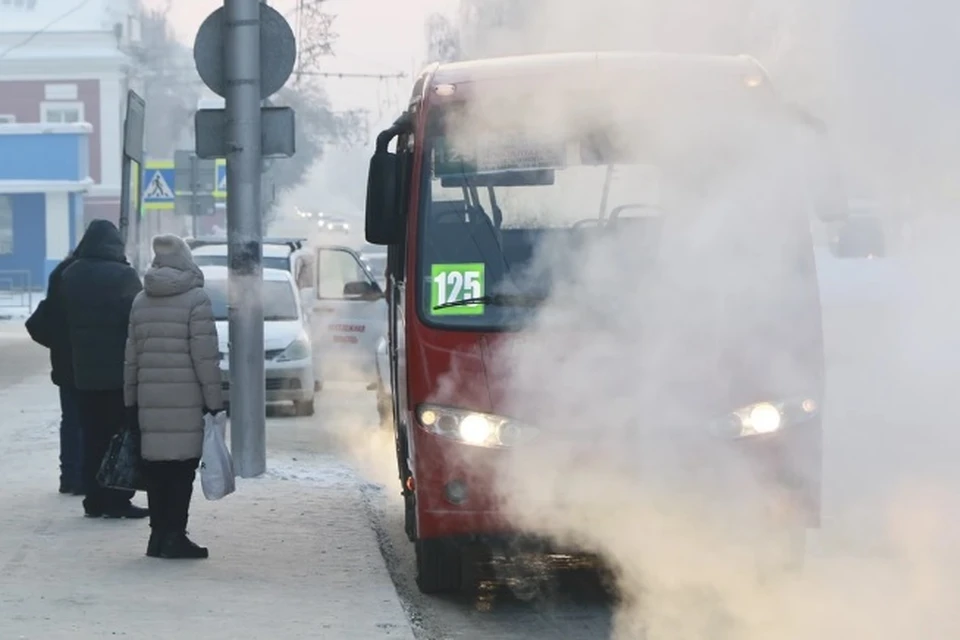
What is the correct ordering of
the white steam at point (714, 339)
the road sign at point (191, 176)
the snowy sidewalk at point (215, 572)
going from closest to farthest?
1. the snowy sidewalk at point (215, 572)
2. the white steam at point (714, 339)
3. the road sign at point (191, 176)

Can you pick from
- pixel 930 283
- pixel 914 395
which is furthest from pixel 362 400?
pixel 930 283

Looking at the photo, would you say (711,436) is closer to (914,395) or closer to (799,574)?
(799,574)

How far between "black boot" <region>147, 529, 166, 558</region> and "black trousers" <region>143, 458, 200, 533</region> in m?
0.02

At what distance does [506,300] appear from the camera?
7789 mm

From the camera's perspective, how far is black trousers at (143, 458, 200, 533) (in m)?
Answer: 8.79

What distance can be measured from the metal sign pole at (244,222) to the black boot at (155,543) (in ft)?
10.2

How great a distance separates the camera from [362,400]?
20484 millimetres

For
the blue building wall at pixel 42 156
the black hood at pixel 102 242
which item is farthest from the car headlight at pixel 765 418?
the blue building wall at pixel 42 156

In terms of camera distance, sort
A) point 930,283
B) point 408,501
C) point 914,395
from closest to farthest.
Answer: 1. point 408,501
2. point 930,283
3. point 914,395

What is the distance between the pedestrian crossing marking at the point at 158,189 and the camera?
22.3 m

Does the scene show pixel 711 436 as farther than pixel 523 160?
No

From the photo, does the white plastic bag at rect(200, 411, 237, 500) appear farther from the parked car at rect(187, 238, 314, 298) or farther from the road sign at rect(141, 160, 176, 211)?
the road sign at rect(141, 160, 176, 211)

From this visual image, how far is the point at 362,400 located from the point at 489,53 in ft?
34.2

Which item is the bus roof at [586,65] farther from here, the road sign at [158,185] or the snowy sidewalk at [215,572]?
the road sign at [158,185]
